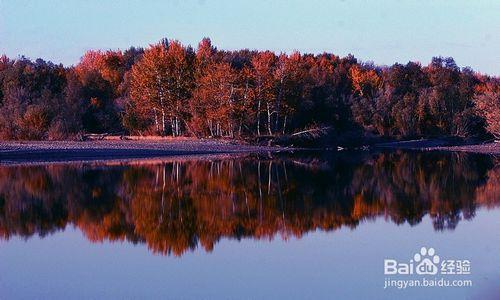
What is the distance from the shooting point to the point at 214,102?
53125 mm

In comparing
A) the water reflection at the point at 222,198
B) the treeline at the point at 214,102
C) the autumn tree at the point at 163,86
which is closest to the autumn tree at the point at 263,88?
the treeline at the point at 214,102

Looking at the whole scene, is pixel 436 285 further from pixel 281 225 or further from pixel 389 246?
pixel 281 225

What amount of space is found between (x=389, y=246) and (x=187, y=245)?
4125 millimetres

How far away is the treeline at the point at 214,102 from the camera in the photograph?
5300cm

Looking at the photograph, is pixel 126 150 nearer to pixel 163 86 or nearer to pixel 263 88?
pixel 163 86

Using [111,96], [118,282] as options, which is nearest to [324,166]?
[118,282]

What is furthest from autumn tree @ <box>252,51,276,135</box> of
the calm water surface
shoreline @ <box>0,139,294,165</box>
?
the calm water surface

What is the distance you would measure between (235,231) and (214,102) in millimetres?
36403

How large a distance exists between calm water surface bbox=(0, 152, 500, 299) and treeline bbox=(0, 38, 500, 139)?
2106 cm

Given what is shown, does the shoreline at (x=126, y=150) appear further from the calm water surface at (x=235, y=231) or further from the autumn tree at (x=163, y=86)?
the calm water surface at (x=235, y=231)

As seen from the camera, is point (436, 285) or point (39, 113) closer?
point (436, 285)

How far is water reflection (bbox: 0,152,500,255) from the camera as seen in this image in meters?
17.6

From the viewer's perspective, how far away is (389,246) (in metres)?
15.1

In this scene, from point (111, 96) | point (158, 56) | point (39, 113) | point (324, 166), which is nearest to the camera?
point (324, 166)
